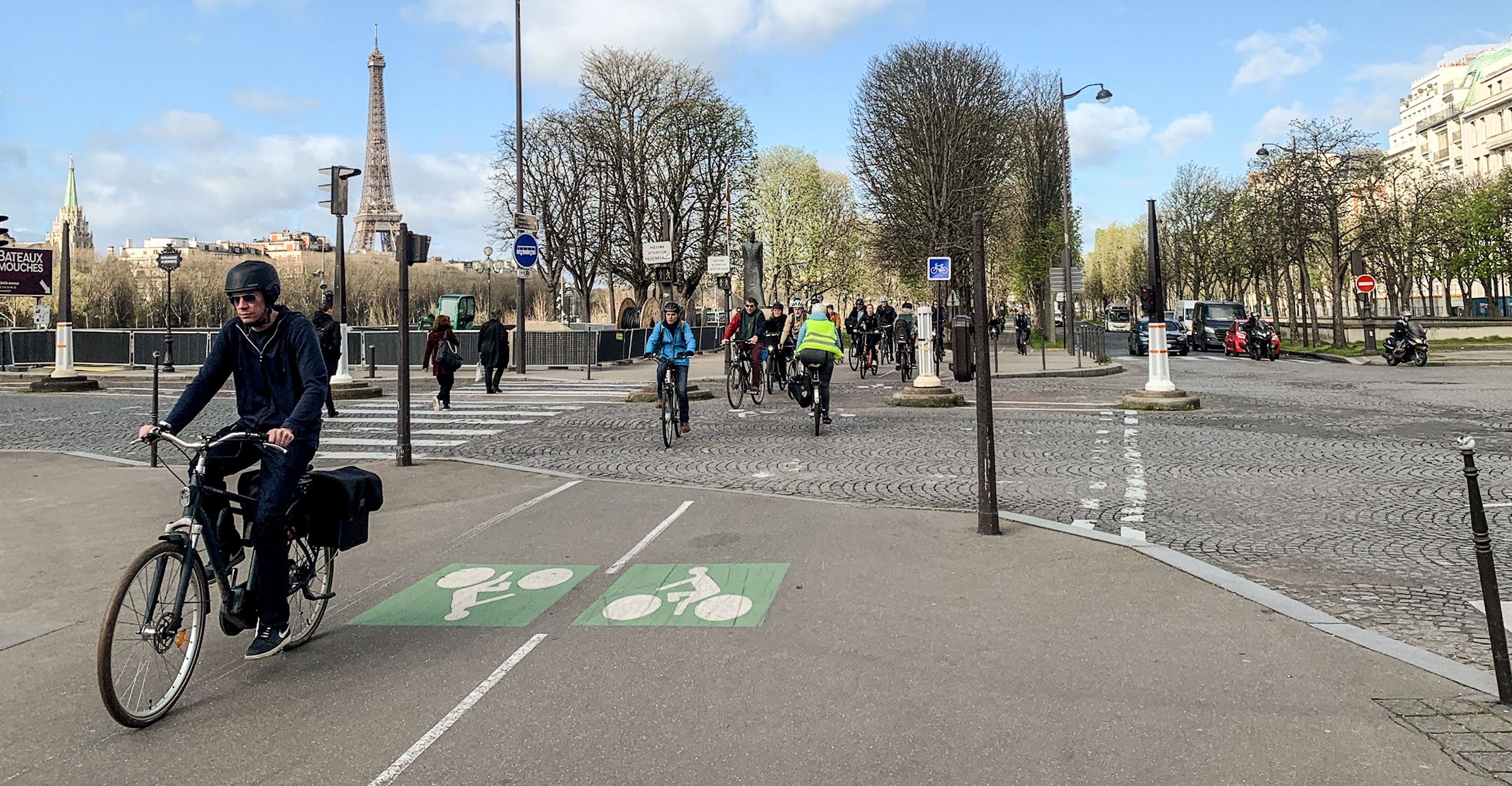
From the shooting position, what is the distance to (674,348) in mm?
14242

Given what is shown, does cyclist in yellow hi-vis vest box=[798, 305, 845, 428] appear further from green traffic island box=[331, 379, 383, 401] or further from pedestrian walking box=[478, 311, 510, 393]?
green traffic island box=[331, 379, 383, 401]

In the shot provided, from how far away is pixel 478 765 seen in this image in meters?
3.83

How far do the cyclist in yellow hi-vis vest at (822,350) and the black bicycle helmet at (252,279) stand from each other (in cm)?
1010

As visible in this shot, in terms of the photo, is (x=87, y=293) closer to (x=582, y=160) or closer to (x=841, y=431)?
(x=582, y=160)

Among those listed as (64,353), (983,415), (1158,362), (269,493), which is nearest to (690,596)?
(269,493)

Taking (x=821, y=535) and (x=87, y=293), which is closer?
(x=821, y=535)

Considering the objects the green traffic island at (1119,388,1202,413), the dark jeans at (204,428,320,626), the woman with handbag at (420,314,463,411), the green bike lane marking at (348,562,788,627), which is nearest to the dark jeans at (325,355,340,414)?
the woman with handbag at (420,314,463,411)

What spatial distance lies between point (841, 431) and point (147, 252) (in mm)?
194024

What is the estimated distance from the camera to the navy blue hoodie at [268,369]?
16.6 ft

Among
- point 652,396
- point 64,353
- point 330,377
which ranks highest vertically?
point 64,353

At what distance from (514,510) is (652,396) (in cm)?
1142

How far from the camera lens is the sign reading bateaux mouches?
21.3 meters

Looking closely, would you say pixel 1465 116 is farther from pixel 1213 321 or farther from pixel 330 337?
pixel 330 337

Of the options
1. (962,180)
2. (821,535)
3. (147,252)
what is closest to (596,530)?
(821,535)
